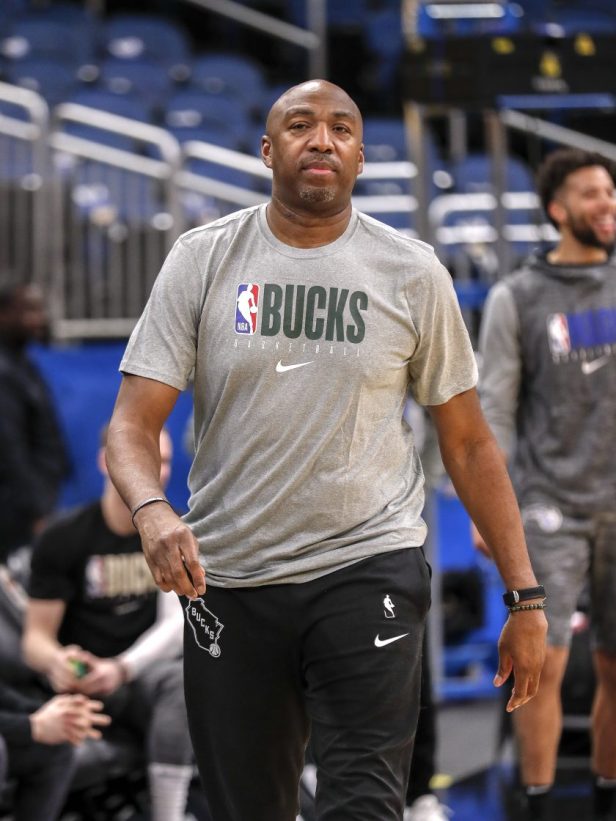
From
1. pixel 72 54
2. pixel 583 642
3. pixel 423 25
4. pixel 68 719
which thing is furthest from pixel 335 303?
pixel 72 54

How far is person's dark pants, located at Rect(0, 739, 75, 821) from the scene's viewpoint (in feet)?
14.6

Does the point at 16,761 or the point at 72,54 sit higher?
the point at 72,54

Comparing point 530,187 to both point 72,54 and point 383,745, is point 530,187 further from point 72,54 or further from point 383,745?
point 383,745

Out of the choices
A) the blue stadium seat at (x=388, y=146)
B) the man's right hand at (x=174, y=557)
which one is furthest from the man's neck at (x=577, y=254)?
the blue stadium seat at (x=388, y=146)

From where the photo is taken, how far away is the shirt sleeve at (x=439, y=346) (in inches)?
123

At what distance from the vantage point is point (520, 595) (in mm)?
3156

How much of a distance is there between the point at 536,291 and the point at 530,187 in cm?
675

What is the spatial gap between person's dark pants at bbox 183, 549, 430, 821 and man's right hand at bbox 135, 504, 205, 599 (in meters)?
0.36

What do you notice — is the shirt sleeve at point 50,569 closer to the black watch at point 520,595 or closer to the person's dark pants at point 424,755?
the person's dark pants at point 424,755

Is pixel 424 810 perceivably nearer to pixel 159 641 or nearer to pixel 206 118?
pixel 159 641

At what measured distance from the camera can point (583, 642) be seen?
19.0ft

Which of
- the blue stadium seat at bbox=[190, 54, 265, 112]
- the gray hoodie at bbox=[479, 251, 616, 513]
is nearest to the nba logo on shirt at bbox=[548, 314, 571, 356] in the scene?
the gray hoodie at bbox=[479, 251, 616, 513]

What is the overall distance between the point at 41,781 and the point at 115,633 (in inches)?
28.8

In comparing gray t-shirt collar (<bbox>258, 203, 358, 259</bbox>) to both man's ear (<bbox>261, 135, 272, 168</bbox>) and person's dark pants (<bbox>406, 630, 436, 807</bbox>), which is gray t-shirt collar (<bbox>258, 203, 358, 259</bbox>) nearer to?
man's ear (<bbox>261, 135, 272, 168</bbox>)
